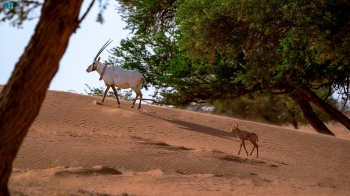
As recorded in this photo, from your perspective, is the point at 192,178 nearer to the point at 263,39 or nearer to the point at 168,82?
the point at 263,39

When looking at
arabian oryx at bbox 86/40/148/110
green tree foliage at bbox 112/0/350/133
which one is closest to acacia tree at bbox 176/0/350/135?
green tree foliage at bbox 112/0/350/133

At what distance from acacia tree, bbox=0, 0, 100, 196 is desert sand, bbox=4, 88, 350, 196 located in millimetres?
1603

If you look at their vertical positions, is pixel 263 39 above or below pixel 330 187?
above

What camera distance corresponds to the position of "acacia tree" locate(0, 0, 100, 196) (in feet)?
22.1

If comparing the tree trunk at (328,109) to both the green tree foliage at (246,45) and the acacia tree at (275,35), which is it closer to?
the green tree foliage at (246,45)

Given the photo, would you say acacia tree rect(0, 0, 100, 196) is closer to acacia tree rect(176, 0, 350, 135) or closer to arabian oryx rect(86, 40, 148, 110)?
acacia tree rect(176, 0, 350, 135)

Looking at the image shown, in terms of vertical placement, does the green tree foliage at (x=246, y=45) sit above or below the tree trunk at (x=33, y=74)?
above

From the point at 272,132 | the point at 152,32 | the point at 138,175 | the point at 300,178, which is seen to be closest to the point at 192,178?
the point at 138,175

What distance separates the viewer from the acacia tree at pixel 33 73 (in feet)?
22.1

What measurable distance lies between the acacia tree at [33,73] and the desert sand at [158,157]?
1603mm

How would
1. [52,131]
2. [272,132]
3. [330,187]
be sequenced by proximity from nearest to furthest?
[330,187] < [52,131] < [272,132]

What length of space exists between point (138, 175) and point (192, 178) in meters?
1.10

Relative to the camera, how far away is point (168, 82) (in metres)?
27.6

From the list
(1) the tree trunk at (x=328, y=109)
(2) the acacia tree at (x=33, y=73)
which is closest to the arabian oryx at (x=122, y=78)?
(1) the tree trunk at (x=328, y=109)
